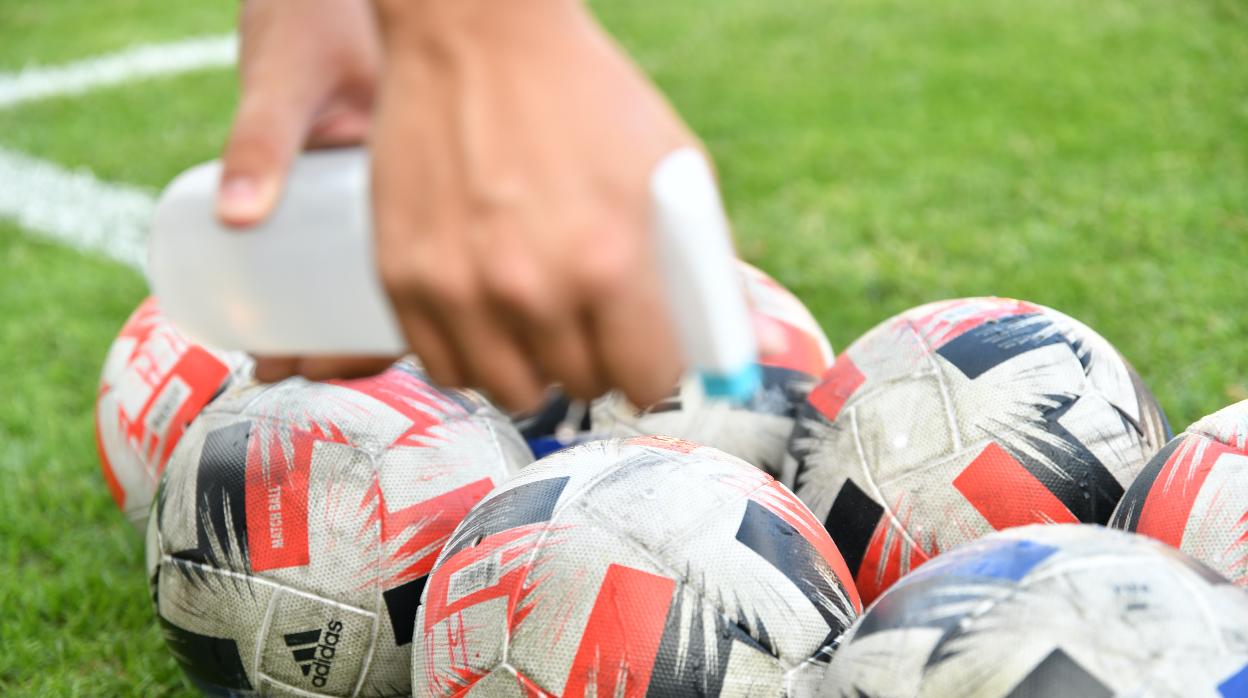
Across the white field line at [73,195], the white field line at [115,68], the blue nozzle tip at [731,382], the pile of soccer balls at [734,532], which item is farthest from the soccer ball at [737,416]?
the white field line at [115,68]

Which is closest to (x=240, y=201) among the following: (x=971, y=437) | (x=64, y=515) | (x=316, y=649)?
(x=316, y=649)

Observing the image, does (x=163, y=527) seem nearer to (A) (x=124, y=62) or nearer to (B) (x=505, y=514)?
(B) (x=505, y=514)

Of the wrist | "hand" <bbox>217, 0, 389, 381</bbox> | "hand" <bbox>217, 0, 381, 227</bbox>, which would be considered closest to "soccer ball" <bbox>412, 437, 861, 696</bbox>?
"hand" <bbox>217, 0, 389, 381</bbox>

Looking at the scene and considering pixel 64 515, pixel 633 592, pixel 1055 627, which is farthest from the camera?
pixel 64 515

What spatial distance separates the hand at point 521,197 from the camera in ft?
2.82

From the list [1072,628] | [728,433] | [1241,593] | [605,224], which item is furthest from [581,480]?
[605,224]

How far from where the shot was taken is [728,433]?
246 cm

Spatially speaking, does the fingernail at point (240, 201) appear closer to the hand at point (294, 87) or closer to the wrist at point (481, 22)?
the hand at point (294, 87)

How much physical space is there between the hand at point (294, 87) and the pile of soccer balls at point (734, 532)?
0.78 meters

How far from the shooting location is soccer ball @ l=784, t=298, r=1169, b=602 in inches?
81.0

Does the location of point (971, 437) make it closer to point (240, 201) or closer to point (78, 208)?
point (240, 201)

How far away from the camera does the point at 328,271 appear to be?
44.5 inches

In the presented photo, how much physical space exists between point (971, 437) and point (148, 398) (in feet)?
5.57

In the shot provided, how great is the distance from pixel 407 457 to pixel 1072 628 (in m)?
1.13
